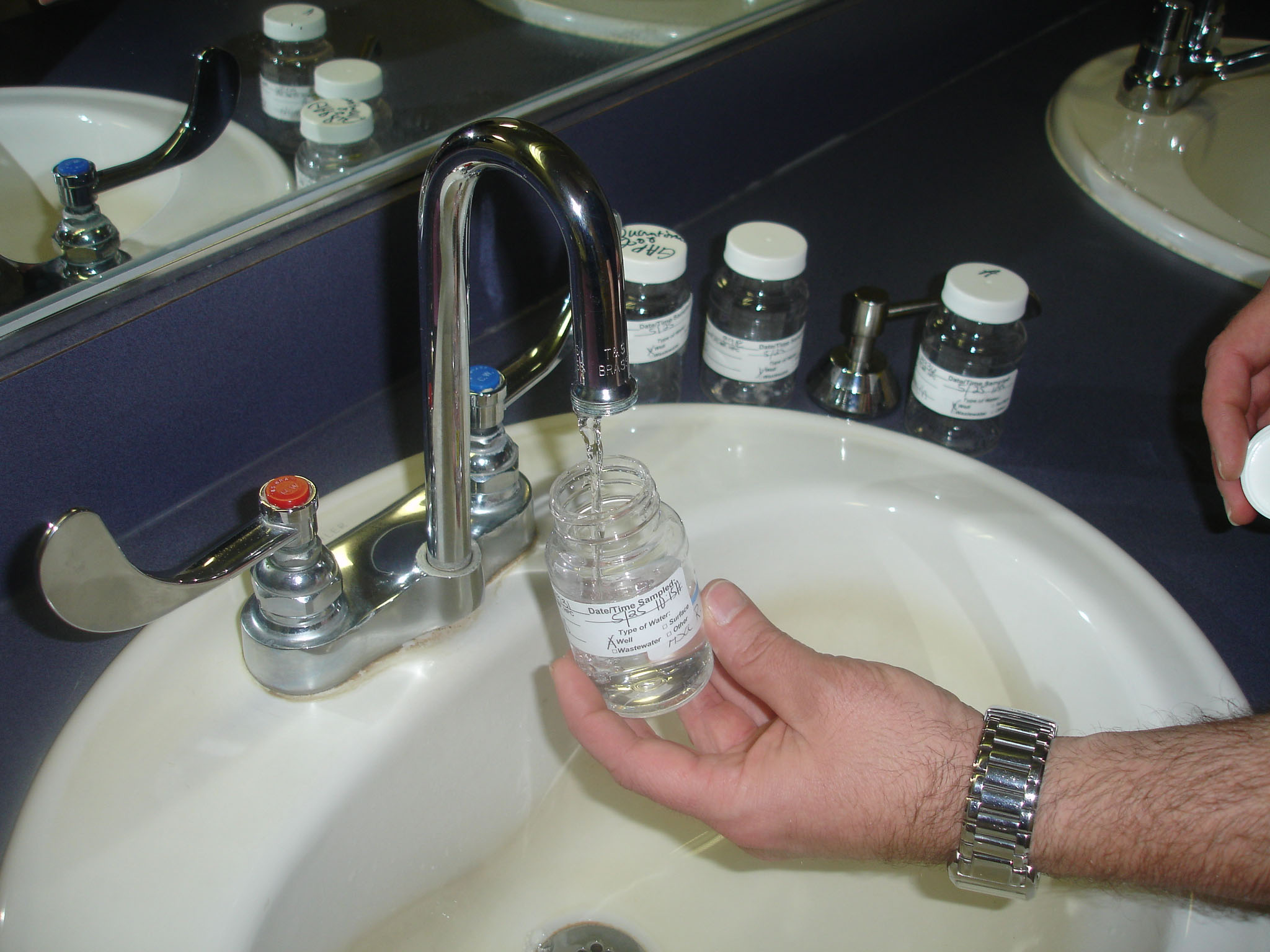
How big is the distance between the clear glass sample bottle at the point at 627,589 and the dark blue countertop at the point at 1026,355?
19 centimetres

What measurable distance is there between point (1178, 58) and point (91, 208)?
98 centimetres

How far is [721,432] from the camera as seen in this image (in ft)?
2.21

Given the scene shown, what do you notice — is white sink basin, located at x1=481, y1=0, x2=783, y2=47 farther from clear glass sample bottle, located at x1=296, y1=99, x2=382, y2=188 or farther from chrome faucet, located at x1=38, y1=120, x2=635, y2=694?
chrome faucet, located at x1=38, y1=120, x2=635, y2=694

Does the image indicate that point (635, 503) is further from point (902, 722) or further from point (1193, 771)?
point (1193, 771)

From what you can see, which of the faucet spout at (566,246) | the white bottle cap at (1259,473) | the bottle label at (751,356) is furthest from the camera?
the bottle label at (751,356)

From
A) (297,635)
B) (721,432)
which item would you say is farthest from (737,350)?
(297,635)

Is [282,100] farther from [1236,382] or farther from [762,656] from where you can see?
[1236,382]

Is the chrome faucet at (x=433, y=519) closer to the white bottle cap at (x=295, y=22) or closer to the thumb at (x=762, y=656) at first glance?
the thumb at (x=762, y=656)

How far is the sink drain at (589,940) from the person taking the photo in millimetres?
594

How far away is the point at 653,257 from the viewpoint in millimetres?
633

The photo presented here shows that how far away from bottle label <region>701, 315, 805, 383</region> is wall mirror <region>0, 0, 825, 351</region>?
0.19 metres

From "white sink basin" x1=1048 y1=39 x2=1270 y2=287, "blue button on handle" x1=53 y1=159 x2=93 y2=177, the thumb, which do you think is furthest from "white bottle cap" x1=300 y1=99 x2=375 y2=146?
"white sink basin" x1=1048 y1=39 x2=1270 y2=287

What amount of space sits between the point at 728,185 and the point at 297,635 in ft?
1.94

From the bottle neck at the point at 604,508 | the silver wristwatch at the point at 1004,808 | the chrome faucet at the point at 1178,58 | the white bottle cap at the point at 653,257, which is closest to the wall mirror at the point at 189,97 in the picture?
the white bottle cap at the point at 653,257
